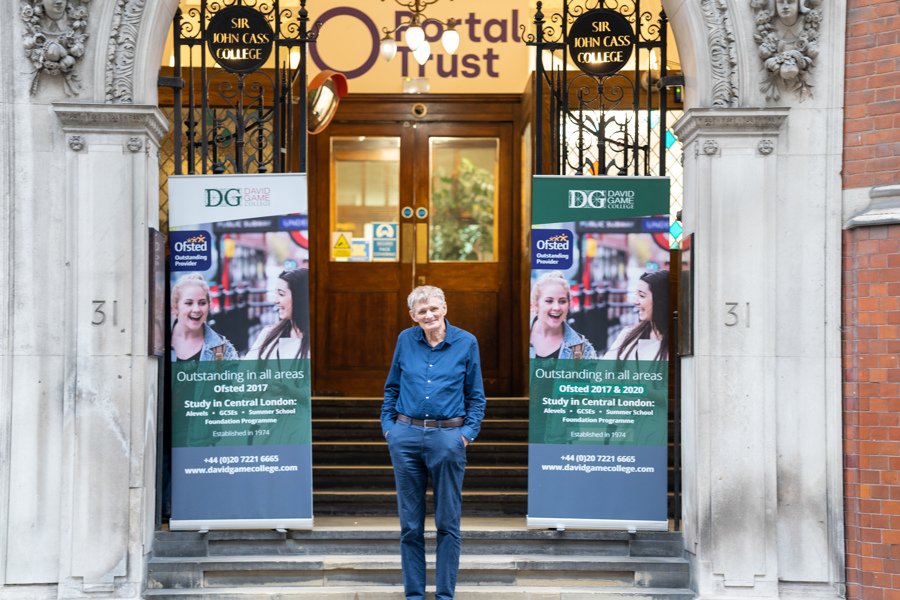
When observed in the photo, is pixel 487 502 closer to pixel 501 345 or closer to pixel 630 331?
pixel 630 331

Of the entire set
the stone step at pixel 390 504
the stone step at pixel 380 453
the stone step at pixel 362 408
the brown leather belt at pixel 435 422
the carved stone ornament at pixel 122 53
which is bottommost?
the stone step at pixel 390 504

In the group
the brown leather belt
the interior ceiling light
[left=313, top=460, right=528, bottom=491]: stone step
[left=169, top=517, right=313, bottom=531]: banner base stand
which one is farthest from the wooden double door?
the brown leather belt

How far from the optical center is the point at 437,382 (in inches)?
272

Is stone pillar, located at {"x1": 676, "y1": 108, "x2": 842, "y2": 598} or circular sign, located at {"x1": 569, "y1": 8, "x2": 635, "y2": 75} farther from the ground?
circular sign, located at {"x1": 569, "y1": 8, "x2": 635, "y2": 75}

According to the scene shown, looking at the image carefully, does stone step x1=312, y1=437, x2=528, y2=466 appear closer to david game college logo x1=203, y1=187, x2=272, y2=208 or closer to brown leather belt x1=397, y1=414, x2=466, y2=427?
david game college logo x1=203, y1=187, x2=272, y2=208

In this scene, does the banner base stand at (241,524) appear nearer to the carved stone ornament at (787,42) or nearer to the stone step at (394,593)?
the stone step at (394,593)

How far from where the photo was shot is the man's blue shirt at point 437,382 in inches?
271

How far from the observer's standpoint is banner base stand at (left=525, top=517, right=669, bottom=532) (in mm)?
8055

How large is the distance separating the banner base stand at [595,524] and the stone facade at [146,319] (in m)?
0.37

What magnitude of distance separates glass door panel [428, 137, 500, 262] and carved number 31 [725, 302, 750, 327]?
480cm

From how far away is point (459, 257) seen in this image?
12.3 m

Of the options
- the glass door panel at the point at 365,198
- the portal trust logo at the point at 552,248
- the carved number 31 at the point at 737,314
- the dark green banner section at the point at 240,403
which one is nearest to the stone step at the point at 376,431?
the dark green banner section at the point at 240,403

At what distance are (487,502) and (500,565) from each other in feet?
3.92

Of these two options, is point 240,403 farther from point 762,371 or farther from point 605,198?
point 762,371
